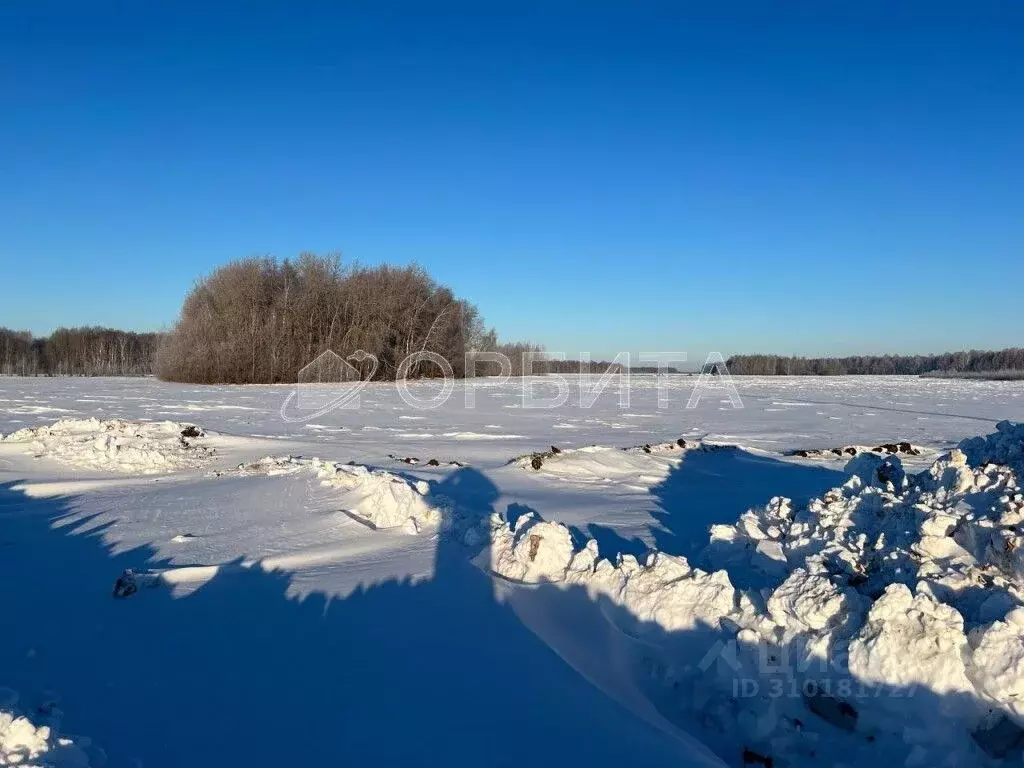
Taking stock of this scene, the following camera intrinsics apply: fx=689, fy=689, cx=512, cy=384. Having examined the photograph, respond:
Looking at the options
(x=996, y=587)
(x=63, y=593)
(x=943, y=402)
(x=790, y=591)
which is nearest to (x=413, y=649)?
(x=790, y=591)

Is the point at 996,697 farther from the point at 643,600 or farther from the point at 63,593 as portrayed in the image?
the point at 63,593

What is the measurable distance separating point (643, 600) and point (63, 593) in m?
3.87

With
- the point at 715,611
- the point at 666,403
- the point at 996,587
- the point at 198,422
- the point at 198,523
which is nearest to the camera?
the point at 996,587

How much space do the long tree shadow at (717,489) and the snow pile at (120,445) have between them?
6.58 m

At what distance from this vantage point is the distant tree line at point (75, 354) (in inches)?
2477

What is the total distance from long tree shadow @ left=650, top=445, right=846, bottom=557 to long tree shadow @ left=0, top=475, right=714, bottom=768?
2.41 m

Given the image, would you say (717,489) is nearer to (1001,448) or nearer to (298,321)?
(1001,448)

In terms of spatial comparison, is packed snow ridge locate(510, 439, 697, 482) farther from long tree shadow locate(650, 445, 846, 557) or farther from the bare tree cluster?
the bare tree cluster

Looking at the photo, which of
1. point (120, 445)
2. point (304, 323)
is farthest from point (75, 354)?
point (120, 445)

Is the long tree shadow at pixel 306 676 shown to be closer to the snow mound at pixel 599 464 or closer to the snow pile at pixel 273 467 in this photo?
the snow pile at pixel 273 467

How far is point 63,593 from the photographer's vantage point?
15.3 ft

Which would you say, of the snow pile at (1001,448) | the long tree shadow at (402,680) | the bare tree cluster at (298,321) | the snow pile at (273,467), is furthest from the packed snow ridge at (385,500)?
the bare tree cluster at (298,321)

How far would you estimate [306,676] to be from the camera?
358 cm

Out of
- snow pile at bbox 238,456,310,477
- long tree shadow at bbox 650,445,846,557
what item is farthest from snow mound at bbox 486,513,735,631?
snow pile at bbox 238,456,310,477
